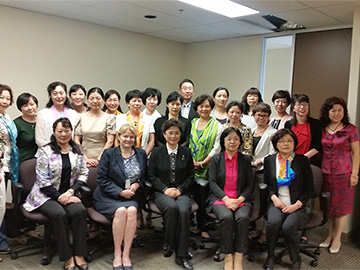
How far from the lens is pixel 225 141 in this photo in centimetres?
324

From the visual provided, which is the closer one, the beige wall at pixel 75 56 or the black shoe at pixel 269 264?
the black shoe at pixel 269 264

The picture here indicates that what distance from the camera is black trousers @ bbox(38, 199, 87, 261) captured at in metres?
2.84

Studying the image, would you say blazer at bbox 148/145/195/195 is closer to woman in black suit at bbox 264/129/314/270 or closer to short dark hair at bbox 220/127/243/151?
short dark hair at bbox 220/127/243/151

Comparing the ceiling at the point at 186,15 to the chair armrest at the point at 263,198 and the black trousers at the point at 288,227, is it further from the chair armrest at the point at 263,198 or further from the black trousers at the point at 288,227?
the black trousers at the point at 288,227

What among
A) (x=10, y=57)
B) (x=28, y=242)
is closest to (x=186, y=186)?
(x=28, y=242)

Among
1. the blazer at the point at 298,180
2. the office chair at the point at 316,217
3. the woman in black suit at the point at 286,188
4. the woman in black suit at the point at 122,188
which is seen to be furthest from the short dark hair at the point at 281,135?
the woman in black suit at the point at 122,188

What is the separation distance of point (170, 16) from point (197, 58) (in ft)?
7.85

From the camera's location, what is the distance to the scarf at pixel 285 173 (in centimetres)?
312

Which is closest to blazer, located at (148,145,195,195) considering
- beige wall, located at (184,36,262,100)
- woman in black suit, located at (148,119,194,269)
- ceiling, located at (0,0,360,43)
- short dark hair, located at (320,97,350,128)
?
woman in black suit, located at (148,119,194,269)

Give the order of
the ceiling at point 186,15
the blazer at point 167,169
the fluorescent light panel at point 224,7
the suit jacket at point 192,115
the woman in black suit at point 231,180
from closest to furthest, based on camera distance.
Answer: the woman in black suit at point 231,180, the blazer at point 167,169, the ceiling at point 186,15, the suit jacket at point 192,115, the fluorescent light panel at point 224,7

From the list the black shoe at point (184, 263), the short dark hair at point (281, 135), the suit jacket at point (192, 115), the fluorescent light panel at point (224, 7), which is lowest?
the black shoe at point (184, 263)

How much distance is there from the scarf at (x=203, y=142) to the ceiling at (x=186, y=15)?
1.49m

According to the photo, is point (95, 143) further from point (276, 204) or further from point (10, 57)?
point (10, 57)

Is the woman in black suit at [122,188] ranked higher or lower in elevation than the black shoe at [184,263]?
higher
